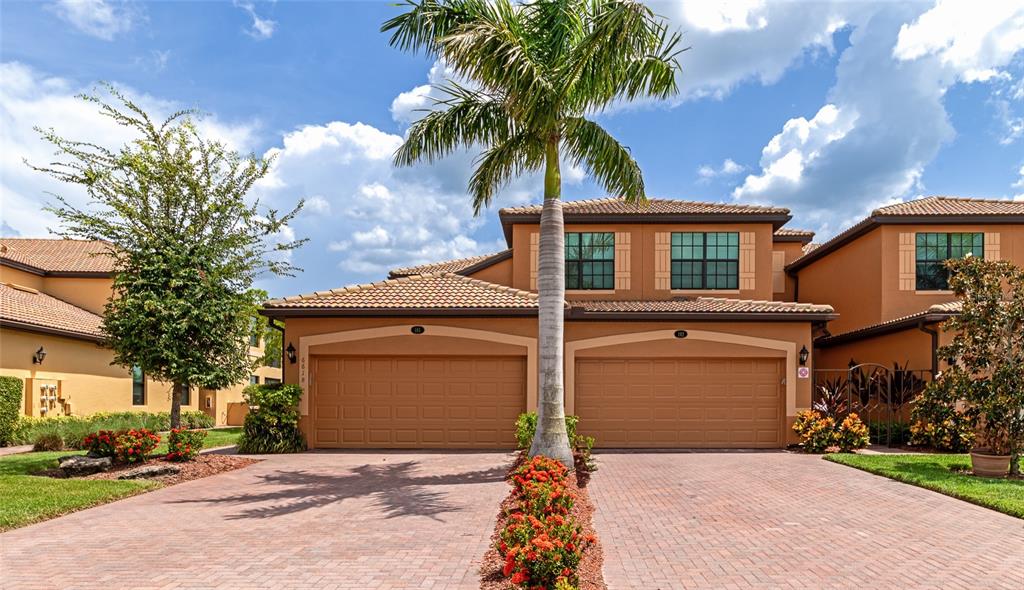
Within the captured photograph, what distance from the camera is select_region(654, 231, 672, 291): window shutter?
691 inches

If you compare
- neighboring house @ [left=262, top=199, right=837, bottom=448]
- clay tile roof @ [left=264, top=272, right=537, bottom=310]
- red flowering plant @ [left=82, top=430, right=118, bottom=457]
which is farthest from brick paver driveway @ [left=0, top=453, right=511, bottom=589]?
clay tile roof @ [left=264, top=272, right=537, bottom=310]

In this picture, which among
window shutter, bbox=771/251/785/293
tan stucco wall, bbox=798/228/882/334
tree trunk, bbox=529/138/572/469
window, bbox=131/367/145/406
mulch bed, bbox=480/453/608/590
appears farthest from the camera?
window shutter, bbox=771/251/785/293

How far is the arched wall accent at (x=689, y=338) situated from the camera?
15.1 metres

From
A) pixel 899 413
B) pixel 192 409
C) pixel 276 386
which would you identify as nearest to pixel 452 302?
pixel 276 386

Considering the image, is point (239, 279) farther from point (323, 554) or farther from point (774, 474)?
point (774, 474)

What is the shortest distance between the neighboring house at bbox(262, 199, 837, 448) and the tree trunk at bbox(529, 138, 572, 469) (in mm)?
3774

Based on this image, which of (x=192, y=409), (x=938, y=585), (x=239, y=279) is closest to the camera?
(x=938, y=585)

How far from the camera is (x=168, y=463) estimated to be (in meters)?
12.0

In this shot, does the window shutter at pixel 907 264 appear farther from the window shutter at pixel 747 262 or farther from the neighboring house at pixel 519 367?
the neighboring house at pixel 519 367

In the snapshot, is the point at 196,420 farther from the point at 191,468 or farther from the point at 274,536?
the point at 274,536

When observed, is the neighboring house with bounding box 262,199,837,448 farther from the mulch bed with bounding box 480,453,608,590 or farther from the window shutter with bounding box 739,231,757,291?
the mulch bed with bounding box 480,453,608,590

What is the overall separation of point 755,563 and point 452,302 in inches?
389

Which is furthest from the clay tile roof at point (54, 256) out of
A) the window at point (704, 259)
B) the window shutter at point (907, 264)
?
the window shutter at point (907, 264)

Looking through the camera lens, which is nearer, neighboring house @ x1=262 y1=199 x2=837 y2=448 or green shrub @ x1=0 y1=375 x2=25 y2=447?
neighboring house @ x1=262 y1=199 x2=837 y2=448
